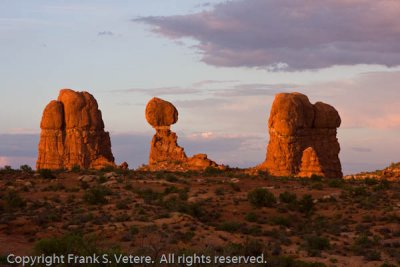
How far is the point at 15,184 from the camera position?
155 feet

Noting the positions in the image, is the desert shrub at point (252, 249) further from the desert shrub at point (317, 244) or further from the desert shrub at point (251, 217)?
the desert shrub at point (251, 217)

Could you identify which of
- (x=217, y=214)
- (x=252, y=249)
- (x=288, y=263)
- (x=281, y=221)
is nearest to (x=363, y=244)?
(x=281, y=221)

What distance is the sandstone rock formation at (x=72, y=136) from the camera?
242 ft

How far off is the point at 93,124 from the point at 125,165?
7.56 meters

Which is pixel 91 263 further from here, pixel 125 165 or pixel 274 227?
pixel 125 165

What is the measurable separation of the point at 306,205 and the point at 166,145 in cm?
3369

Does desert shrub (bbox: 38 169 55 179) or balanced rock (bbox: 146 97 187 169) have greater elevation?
balanced rock (bbox: 146 97 187 169)

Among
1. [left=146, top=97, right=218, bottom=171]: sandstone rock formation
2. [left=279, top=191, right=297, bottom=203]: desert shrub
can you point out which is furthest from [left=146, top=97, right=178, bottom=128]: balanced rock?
[left=279, top=191, right=297, bottom=203]: desert shrub

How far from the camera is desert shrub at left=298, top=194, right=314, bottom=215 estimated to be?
1644 inches

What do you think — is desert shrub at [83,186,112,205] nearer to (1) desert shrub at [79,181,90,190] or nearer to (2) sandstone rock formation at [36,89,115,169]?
(1) desert shrub at [79,181,90,190]

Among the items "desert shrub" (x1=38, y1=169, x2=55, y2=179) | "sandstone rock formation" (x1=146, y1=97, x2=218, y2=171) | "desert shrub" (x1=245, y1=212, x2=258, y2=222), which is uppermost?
"sandstone rock formation" (x1=146, y1=97, x2=218, y2=171)

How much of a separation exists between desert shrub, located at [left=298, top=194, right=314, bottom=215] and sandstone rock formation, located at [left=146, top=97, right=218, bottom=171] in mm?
26087

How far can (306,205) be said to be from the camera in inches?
1661

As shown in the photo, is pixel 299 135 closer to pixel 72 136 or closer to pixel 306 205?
pixel 72 136
